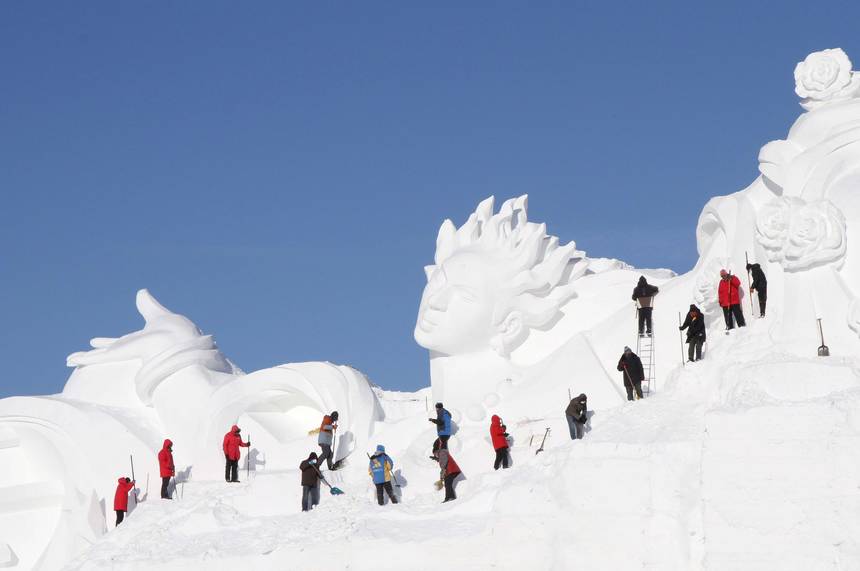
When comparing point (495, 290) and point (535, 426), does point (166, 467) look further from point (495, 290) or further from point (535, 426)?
point (495, 290)

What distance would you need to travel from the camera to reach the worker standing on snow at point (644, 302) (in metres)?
23.8

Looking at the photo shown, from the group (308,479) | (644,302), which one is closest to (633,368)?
(644,302)

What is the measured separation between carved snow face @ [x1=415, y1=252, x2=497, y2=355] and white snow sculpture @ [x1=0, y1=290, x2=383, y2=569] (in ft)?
5.46

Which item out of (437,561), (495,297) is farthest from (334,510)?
(495,297)

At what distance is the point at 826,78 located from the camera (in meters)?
23.6

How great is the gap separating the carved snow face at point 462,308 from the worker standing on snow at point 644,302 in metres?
2.62

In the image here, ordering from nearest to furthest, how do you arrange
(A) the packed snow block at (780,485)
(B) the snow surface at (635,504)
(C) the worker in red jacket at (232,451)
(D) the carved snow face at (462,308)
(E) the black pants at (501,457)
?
(A) the packed snow block at (780,485), (B) the snow surface at (635,504), (E) the black pants at (501,457), (C) the worker in red jacket at (232,451), (D) the carved snow face at (462,308)

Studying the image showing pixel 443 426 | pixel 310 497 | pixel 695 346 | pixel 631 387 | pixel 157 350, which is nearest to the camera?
pixel 443 426

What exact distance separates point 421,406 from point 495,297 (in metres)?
3.89

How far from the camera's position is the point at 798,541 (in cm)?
1652

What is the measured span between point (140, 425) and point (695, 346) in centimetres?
993

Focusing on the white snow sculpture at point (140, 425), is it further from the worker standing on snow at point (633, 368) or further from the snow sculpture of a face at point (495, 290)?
the worker standing on snow at point (633, 368)

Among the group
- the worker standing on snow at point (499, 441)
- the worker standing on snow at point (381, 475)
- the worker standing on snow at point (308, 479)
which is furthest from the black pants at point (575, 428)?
the worker standing on snow at point (308, 479)

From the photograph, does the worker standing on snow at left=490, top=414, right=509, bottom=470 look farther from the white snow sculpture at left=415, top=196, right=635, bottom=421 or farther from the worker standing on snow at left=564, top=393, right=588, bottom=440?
the white snow sculpture at left=415, top=196, right=635, bottom=421
